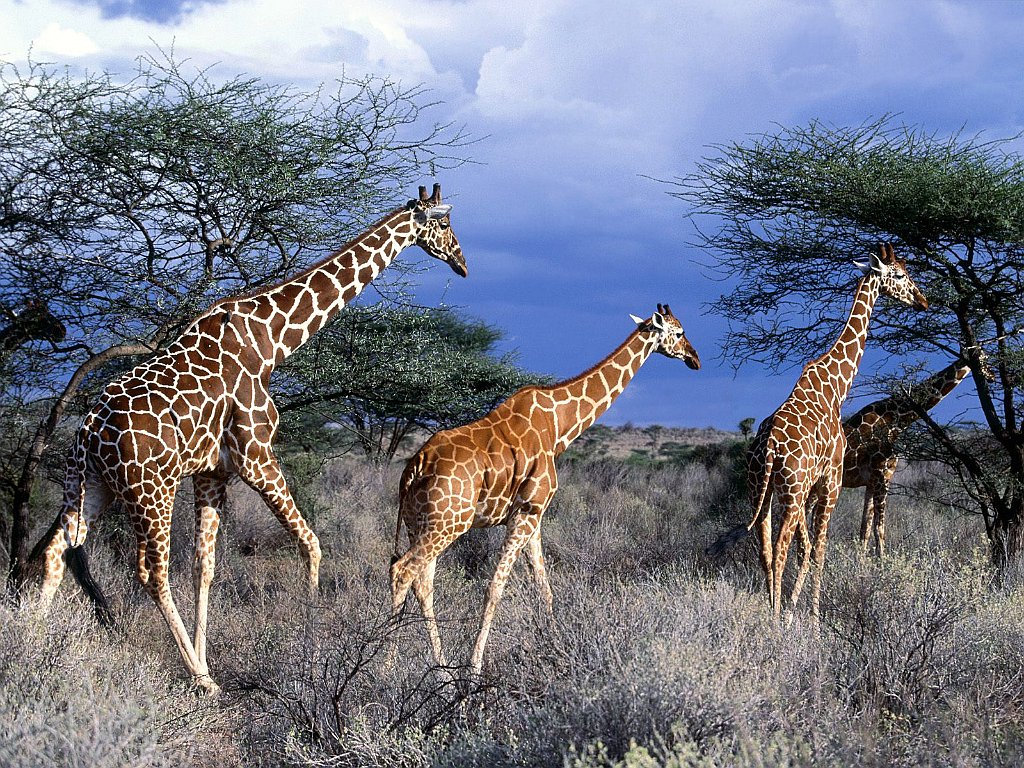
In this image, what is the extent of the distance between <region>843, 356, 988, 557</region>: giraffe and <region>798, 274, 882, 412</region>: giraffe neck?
6.28 ft

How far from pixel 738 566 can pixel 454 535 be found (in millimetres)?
4369

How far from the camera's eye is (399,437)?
19156 millimetres

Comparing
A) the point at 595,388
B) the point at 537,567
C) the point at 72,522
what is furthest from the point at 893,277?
the point at 72,522

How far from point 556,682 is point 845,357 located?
15.9 ft

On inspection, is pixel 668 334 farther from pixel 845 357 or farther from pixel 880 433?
pixel 880 433

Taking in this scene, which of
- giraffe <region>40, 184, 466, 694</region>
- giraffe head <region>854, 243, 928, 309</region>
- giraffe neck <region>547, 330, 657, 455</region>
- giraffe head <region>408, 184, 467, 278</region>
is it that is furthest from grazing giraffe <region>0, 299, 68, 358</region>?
giraffe head <region>854, 243, 928, 309</region>

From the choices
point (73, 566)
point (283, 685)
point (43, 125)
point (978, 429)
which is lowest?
point (283, 685)

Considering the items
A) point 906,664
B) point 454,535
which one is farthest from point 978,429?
point 454,535

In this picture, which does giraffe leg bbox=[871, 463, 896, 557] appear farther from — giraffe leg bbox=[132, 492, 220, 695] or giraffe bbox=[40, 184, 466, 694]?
giraffe leg bbox=[132, 492, 220, 695]

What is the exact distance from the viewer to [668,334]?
24.9ft

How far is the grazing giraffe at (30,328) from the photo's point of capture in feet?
31.0

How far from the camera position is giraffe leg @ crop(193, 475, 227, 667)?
7.12 meters

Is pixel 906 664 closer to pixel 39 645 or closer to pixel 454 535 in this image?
pixel 454 535

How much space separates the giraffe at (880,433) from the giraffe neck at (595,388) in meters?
4.33
